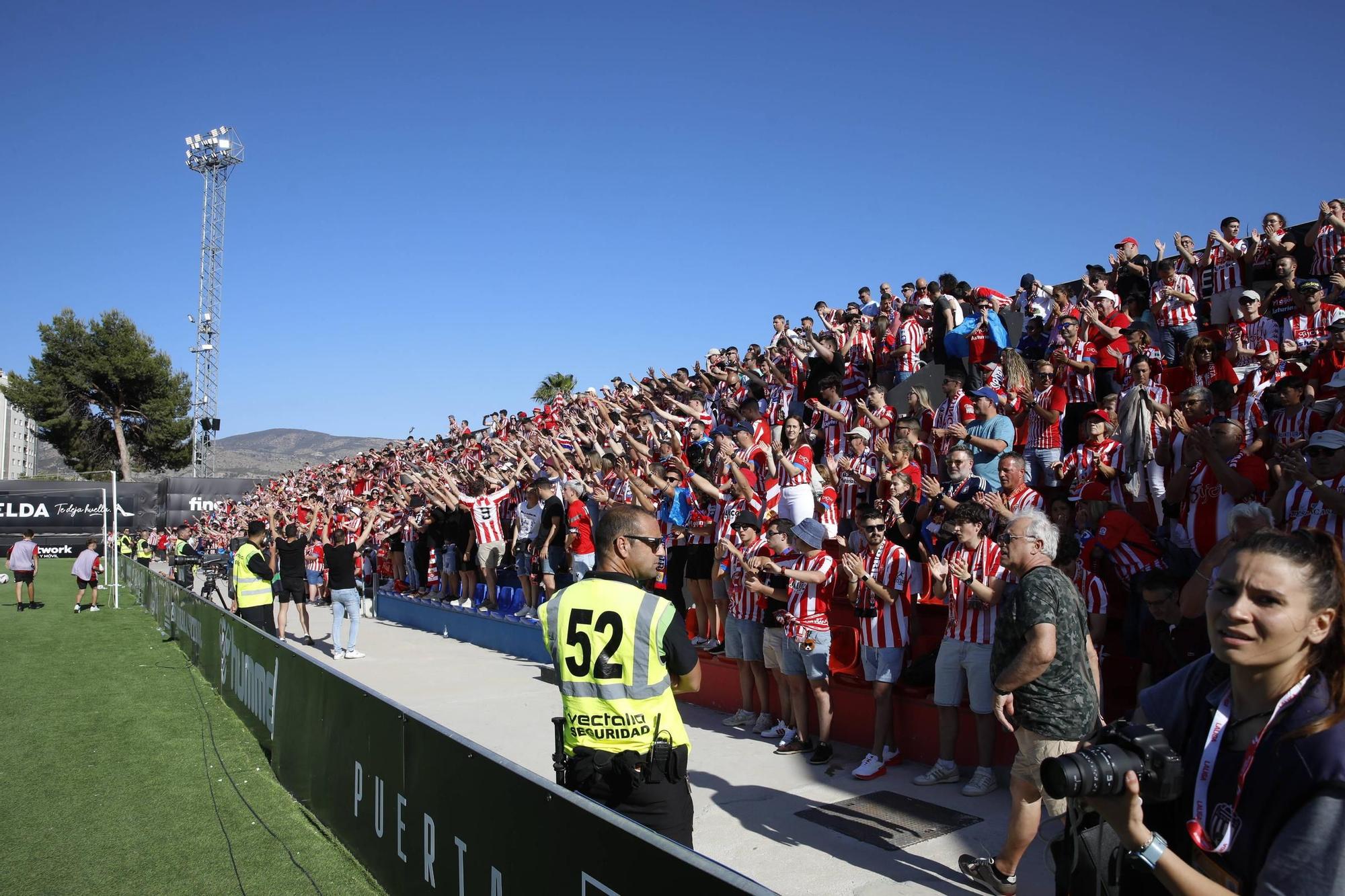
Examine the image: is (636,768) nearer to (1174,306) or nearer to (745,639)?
(745,639)

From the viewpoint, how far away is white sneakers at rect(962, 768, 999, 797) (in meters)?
6.21

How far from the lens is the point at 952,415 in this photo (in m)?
9.39

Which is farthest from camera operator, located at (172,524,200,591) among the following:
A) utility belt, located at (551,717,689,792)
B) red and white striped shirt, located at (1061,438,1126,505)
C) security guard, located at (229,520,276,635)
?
utility belt, located at (551,717,689,792)

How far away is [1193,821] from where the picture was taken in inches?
72.6

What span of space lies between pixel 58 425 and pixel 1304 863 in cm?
6596

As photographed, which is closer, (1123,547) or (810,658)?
(1123,547)

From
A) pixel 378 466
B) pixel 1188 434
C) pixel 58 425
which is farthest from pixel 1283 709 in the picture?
pixel 58 425

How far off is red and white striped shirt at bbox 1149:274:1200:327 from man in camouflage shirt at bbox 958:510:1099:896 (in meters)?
6.89

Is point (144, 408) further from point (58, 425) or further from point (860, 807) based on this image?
point (860, 807)

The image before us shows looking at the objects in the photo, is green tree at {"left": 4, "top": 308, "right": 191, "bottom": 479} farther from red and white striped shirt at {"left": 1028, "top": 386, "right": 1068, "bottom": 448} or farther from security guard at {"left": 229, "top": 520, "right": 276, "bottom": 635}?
red and white striped shirt at {"left": 1028, "top": 386, "right": 1068, "bottom": 448}

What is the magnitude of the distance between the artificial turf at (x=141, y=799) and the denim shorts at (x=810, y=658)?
3.59 metres

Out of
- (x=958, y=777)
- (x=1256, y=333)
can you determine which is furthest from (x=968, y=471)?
(x=1256, y=333)

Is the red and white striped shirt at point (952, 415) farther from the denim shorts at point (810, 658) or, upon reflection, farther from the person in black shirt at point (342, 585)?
the person in black shirt at point (342, 585)

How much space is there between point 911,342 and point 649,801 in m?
9.44
